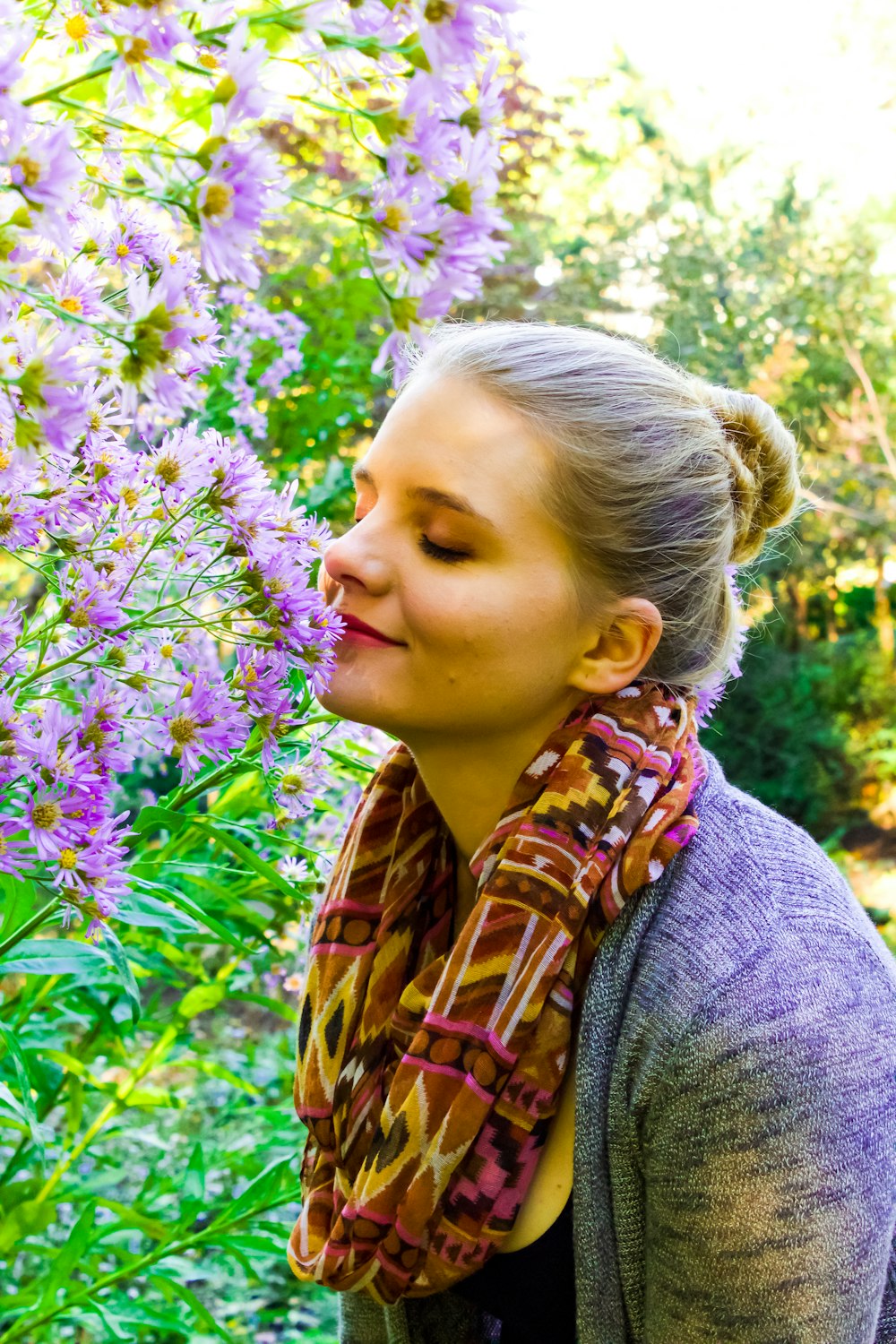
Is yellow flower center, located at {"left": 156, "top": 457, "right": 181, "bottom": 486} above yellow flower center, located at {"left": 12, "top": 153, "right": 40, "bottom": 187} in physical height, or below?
below

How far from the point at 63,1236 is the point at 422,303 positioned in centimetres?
199

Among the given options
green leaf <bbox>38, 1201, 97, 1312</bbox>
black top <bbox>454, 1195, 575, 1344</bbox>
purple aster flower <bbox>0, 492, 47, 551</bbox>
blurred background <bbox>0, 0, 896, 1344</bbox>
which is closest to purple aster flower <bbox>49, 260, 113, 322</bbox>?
purple aster flower <bbox>0, 492, 47, 551</bbox>

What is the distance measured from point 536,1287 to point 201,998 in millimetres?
584

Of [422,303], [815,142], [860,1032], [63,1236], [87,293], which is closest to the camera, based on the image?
[422,303]

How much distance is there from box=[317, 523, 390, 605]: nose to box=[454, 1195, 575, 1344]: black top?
592 mm

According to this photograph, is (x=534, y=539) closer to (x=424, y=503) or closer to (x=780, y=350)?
(x=424, y=503)

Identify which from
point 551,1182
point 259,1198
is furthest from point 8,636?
point 259,1198

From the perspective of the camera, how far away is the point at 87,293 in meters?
0.69

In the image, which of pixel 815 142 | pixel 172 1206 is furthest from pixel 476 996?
pixel 815 142

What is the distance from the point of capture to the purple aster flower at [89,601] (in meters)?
0.70

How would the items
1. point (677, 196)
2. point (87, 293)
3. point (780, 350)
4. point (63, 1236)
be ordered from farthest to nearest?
point (677, 196)
point (780, 350)
point (63, 1236)
point (87, 293)

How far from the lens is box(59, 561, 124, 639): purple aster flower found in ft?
2.30

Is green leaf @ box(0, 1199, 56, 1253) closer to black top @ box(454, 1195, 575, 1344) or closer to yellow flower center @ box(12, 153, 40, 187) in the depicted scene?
black top @ box(454, 1195, 575, 1344)

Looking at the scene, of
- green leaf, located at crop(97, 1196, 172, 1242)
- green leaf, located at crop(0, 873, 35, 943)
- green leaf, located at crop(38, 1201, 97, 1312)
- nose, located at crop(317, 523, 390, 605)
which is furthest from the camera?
green leaf, located at crop(97, 1196, 172, 1242)
